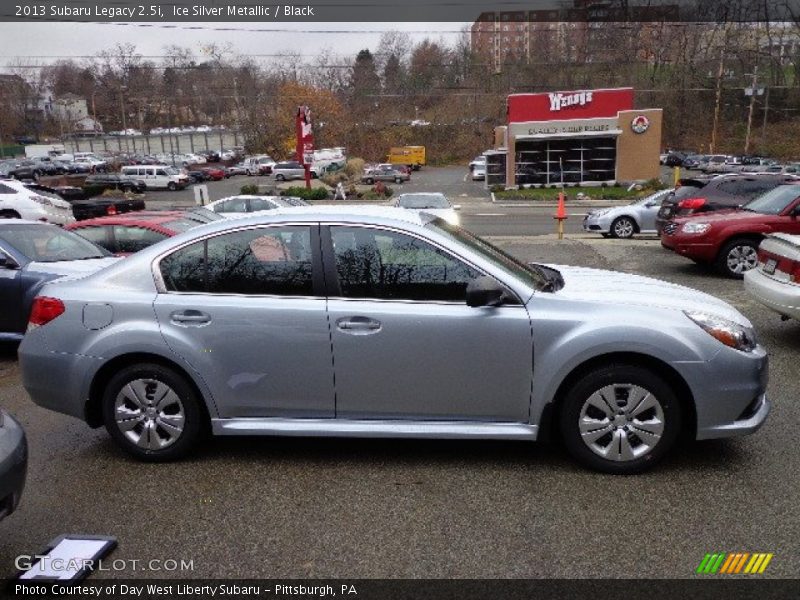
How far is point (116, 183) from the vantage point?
4338 cm

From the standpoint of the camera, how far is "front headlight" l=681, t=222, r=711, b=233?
9.87m

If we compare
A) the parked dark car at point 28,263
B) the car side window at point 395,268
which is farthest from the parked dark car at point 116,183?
the car side window at point 395,268

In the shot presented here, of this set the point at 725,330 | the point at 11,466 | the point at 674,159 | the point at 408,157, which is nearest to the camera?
the point at 11,466

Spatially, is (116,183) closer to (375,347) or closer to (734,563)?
(375,347)

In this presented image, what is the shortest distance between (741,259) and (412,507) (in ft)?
27.3

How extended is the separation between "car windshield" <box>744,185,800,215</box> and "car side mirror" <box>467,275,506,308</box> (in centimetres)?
788

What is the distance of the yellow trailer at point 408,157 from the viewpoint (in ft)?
220

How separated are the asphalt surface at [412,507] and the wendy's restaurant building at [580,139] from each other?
1401 inches

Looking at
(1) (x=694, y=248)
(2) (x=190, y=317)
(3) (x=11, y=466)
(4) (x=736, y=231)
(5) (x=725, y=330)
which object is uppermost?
(2) (x=190, y=317)

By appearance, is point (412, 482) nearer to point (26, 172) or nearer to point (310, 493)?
point (310, 493)

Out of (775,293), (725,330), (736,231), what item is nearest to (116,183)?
(736,231)

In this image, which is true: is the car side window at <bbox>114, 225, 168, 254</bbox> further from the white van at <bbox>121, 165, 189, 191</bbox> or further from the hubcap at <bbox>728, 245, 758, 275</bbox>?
the white van at <bbox>121, 165, 189, 191</bbox>

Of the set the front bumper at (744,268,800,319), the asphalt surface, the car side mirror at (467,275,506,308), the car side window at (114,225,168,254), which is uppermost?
the car side mirror at (467,275,506,308)

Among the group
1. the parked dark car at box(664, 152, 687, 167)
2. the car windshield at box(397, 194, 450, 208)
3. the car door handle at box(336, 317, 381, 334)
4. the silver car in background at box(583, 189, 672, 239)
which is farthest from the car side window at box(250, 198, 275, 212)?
the parked dark car at box(664, 152, 687, 167)
